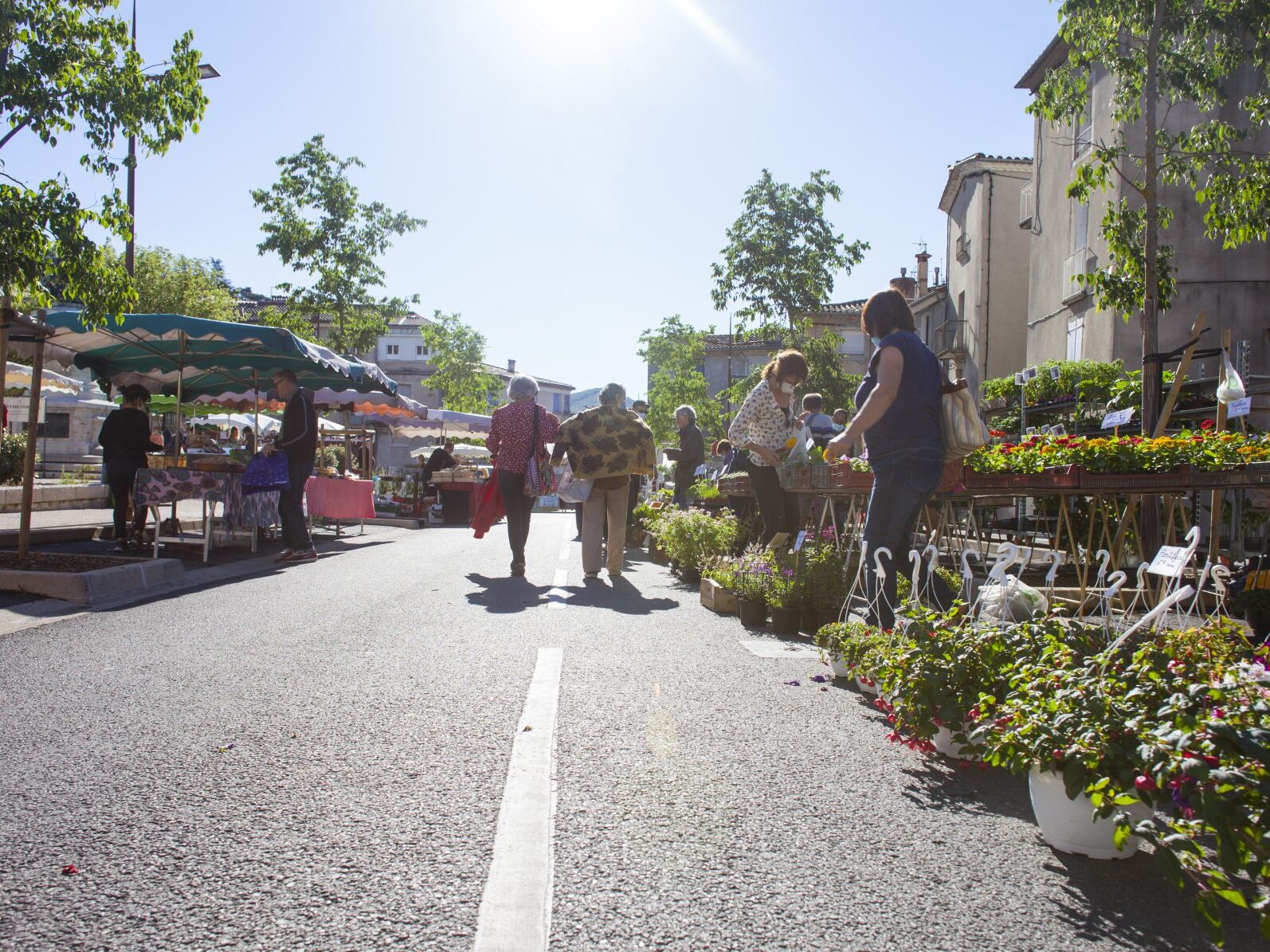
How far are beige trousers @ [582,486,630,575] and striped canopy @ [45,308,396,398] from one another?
452 centimetres

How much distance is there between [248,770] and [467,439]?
41.3m

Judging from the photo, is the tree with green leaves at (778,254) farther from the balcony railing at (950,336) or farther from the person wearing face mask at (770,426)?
the person wearing face mask at (770,426)

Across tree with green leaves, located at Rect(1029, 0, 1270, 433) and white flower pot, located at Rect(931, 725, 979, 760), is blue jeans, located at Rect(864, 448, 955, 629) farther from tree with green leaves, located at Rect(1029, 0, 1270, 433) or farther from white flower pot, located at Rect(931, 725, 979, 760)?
tree with green leaves, located at Rect(1029, 0, 1270, 433)

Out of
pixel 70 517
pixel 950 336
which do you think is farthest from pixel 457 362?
pixel 70 517

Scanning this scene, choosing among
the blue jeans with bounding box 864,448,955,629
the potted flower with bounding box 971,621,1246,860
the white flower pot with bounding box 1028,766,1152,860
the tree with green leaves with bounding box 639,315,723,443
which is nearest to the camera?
the potted flower with bounding box 971,621,1246,860

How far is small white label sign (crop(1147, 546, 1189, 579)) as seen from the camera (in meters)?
3.58

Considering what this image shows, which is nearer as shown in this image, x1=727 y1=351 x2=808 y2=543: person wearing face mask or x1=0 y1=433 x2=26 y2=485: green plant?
x1=727 y1=351 x2=808 y2=543: person wearing face mask

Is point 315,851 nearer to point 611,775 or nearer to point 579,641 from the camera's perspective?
point 611,775

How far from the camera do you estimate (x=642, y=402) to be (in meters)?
14.5

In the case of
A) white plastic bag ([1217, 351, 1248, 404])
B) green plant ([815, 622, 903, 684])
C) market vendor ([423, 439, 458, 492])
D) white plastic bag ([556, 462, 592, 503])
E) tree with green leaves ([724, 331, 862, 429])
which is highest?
tree with green leaves ([724, 331, 862, 429])

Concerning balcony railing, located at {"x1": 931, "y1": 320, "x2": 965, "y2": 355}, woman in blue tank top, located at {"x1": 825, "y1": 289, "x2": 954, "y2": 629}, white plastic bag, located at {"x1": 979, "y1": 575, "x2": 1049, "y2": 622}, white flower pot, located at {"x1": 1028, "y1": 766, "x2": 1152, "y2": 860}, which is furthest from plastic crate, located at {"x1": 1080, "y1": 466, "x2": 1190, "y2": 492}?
balcony railing, located at {"x1": 931, "y1": 320, "x2": 965, "y2": 355}

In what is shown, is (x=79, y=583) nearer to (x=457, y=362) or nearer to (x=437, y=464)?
(x=437, y=464)

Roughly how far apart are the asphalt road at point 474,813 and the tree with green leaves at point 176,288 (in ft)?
137

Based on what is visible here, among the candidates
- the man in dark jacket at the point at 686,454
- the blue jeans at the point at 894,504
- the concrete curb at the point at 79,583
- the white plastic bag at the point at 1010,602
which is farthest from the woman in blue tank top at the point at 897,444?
the man in dark jacket at the point at 686,454
